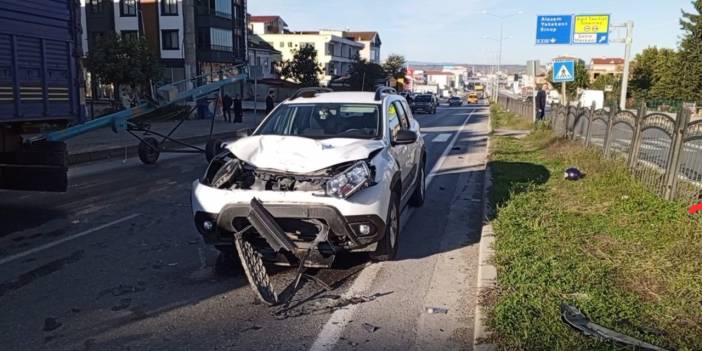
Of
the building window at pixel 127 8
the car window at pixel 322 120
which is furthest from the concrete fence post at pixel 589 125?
the building window at pixel 127 8

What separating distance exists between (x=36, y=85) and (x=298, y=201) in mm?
4869

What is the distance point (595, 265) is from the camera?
530 cm

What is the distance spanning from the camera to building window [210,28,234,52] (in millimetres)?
50438

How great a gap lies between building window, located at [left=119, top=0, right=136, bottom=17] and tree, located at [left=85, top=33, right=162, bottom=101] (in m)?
16.9

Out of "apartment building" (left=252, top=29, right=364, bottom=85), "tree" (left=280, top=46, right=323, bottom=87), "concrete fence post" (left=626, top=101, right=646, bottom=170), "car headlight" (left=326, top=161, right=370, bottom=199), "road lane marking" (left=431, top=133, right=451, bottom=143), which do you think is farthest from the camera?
"apartment building" (left=252, top=29, right=364, bottom=85)

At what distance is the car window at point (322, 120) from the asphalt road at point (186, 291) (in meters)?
1.47

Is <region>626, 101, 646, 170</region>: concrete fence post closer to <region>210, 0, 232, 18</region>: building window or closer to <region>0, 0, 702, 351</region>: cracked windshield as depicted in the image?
<region>0, 0, 702, 351</region>: cracked windshield

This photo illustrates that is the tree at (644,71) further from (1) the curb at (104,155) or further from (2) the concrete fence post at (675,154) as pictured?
(2) the concrete fence post at (675,154)

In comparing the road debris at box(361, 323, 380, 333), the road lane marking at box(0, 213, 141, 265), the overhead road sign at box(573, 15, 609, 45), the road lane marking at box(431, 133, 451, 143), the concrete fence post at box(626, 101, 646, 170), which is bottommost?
the road lane marking at box(431, 133, 451, 143)

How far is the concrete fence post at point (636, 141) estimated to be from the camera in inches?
380

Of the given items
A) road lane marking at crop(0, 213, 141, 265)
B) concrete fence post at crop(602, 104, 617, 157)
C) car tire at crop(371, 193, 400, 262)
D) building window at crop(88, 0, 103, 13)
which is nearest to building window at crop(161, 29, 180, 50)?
building window at crop(88, 0, 103, 13)

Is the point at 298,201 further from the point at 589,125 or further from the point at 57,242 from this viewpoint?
the point at 589,125

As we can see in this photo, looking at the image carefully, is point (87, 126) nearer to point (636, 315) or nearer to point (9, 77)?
point (9, 77)

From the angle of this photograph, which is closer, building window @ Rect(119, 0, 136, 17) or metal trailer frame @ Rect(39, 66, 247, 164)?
metal trailer frame @ Rect(39, 66, 247, 164)
